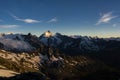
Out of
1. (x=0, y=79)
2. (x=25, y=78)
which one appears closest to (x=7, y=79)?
(x=0, y=79)

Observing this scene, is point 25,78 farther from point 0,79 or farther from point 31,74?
point 0,79

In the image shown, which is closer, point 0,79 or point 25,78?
point 25,78

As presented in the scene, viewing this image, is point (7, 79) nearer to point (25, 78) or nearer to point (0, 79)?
point (0, 79)

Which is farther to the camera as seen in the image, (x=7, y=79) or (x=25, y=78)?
(x=7, y=79)

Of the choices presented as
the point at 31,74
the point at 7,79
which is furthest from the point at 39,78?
the point at 7,79

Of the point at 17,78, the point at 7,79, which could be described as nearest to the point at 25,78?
the point at 17,78

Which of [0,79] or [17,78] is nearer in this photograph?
[17,78]

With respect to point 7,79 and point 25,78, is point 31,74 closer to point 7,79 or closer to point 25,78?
point 25,78
